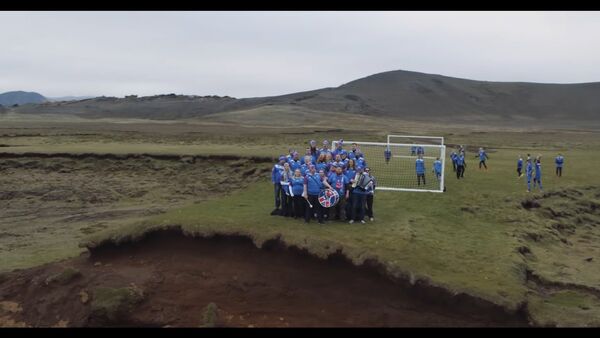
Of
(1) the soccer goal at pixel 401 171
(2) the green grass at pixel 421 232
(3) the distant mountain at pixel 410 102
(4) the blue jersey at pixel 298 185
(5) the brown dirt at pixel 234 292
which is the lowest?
(5) the brown dirt at pixel 234 292

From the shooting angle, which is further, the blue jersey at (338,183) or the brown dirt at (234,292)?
the blue jersey at (338,183)

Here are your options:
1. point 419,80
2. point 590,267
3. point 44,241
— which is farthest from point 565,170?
point 419,80

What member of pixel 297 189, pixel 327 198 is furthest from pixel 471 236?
pixel 297 189

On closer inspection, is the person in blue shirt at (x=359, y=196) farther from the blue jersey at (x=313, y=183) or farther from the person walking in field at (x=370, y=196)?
the blue jersey at (x=313, y=183)

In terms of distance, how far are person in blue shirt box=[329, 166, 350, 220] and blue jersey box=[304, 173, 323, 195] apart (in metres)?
0.42

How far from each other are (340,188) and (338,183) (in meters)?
0.16

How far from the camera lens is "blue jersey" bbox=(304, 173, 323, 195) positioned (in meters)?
17.2

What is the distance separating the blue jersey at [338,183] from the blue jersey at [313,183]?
1.26ft

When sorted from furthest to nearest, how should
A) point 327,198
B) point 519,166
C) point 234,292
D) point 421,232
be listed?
point 519,166, point 327,198, point 421,232, point 234,292

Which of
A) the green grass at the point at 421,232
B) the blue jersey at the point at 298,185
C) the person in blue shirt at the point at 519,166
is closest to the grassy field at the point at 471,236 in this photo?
the green grass at the point at 421,232

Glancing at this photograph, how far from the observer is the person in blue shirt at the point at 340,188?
17.4 m

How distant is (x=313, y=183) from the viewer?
17234 mm

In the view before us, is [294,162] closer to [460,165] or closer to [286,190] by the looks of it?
[286,190]
